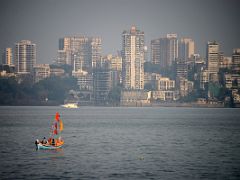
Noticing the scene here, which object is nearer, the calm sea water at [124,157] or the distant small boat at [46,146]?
the calm sea water at [124,157]

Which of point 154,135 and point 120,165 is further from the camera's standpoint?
point 154,135

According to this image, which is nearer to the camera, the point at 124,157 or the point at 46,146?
the point at 124,157

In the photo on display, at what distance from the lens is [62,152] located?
88.2 meters

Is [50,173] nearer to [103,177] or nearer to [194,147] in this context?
[103,177]

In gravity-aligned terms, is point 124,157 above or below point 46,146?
below

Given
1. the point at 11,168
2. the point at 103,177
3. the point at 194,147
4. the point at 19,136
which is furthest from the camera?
the point at 19,136

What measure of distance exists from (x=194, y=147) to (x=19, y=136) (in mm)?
31441

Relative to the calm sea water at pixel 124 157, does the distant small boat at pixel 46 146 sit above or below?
above

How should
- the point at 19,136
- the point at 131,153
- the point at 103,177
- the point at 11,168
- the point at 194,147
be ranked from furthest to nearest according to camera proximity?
the point at 19,136 → the point at 194,147 → the point at 131,153 → the point at 11,168 → the point at 103,177

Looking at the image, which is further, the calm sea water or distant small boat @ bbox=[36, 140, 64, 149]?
distant small boat @ bbox=[36, 140, 64, 149]

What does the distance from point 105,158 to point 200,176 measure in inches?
627

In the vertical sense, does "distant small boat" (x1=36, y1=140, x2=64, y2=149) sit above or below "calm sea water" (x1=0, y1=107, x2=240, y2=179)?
above

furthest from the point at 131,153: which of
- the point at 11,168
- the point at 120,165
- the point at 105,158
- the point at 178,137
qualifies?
the point at 178,137

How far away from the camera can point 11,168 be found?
2876 inches
